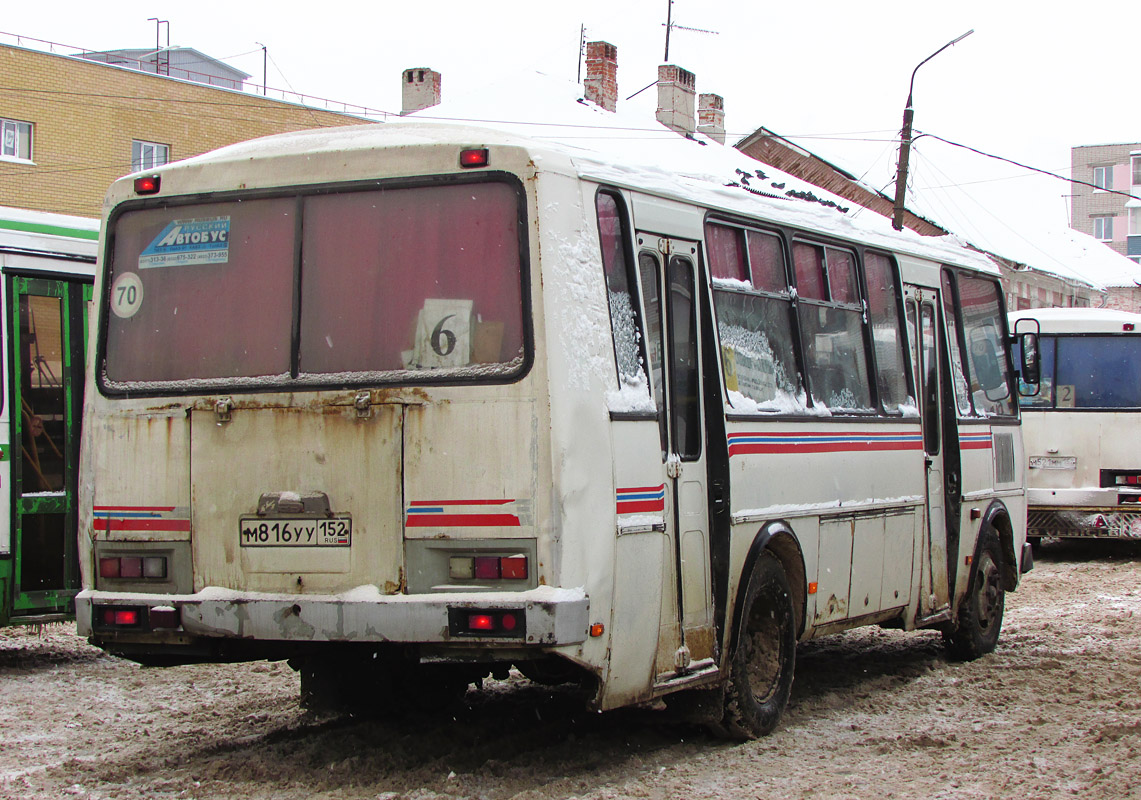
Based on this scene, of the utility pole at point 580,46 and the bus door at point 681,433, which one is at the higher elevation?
the utility pole at point 580,46

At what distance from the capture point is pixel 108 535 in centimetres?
661

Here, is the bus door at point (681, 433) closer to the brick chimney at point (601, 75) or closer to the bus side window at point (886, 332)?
the bus side window at point (886, 332)

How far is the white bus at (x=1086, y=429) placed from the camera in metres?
18.0

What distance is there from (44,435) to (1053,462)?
12.8 meters

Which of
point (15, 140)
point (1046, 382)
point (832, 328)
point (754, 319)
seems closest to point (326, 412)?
point (754, 319)

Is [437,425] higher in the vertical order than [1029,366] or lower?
lower

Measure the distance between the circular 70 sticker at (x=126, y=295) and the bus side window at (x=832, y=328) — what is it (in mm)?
3555

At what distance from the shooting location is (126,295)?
6816 mm

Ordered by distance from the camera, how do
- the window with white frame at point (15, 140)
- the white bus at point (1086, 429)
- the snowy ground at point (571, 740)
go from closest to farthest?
1. the snowy ground at point (571, 740)
2. the white bus at point (1086, 429)
3. the window with white frame at point (15, 140)

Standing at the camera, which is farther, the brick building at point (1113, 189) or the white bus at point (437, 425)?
the brick building at point (1113, 189)

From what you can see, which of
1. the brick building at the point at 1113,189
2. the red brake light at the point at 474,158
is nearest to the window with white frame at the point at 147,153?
the red brake light at the point at 474,158

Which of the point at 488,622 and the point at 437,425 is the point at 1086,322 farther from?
the point at 488,622

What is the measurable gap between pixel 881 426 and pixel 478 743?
335cm

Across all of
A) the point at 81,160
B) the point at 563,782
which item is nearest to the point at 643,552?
the point at 563,782
